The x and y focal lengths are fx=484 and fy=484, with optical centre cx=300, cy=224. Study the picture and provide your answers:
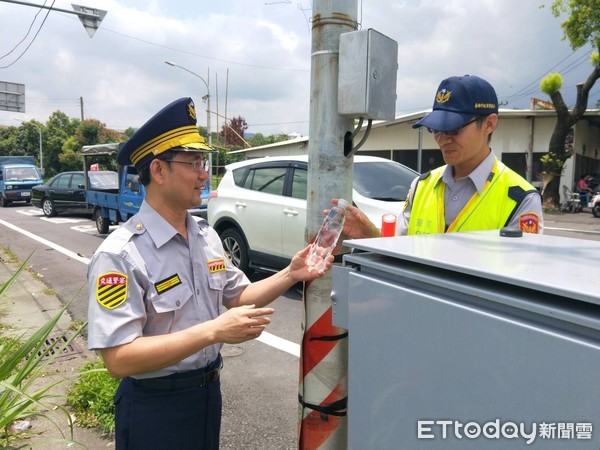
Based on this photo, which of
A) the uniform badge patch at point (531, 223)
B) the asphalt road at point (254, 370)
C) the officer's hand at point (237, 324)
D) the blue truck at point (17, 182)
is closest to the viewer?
the officer's hand at point (237, 324)

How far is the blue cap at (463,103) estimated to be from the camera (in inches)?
75.4

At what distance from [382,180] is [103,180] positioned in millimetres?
10711

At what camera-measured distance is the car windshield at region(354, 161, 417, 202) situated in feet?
18.6

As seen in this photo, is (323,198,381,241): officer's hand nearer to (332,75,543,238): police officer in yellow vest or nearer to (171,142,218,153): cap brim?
(332,75,543,238): police officer in yellow vest

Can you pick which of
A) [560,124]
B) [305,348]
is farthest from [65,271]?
[560,124]

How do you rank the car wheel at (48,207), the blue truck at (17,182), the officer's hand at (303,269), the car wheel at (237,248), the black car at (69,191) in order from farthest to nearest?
the blue truck at (17,182)
the car wheel at (48,207)
the black car at (69,191)
the car wheel at (237,248)
the officer's hand at (303,269)

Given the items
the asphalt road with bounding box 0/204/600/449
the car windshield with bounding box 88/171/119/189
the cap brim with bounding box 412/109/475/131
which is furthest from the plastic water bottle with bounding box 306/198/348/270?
the car windshield with bounding box 88/171/119/189

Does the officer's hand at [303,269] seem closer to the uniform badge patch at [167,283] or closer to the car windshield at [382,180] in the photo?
the uniform badge patch at [167,283]

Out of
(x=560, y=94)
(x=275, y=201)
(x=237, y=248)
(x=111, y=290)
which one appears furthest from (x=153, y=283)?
(x=560, y=94)

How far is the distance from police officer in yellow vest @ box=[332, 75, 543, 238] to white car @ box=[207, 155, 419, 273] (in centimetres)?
327

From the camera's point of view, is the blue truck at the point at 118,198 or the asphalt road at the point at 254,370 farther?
the blue truck at the point at 118,198

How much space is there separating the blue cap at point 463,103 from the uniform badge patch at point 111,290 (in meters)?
1.30

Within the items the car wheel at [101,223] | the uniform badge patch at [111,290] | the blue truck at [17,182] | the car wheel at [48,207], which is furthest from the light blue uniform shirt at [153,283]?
the blue truck at [17,182]

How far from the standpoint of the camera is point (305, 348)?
2.09 m
